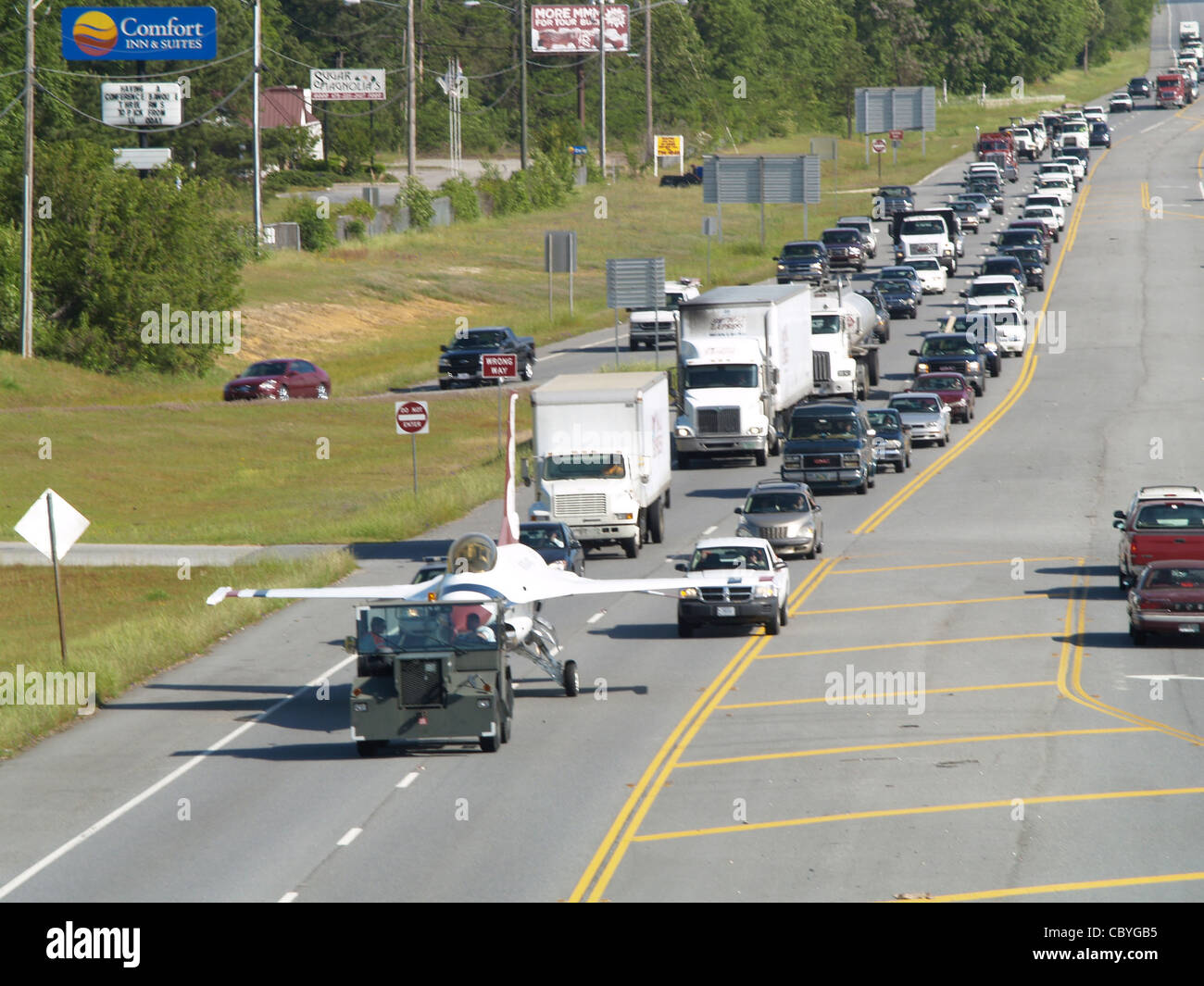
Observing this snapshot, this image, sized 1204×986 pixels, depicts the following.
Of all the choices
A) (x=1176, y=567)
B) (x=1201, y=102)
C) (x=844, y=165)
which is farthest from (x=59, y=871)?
(x=1201, y=102)

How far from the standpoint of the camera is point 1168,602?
2994 centimetres

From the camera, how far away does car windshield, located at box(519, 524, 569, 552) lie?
34.2 m

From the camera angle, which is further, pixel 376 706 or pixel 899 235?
pixel 899 235

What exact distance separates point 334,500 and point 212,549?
7747 mm

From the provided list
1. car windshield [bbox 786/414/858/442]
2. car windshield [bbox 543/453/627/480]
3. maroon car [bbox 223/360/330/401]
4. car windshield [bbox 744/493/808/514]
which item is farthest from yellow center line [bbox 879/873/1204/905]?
maroon car [bbox 223/360/330/401]

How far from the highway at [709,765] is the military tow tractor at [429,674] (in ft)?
1.52

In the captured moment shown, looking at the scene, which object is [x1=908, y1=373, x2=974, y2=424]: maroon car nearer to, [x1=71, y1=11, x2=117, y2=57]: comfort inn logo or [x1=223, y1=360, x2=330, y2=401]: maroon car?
[x1=223, y1=360, x2=330, y2=401]: maroon car

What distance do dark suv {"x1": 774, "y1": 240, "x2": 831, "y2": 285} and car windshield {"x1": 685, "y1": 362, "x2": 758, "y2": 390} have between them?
28.0m

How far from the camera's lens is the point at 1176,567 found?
3042 centimetres

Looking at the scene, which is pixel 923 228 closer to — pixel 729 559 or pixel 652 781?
pixel 729 559

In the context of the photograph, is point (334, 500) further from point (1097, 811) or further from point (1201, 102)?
point (1201, 102)

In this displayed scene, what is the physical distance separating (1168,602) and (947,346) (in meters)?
33.6

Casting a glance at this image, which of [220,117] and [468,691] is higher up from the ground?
[220,117]

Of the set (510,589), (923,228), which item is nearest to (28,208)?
(510,589)
